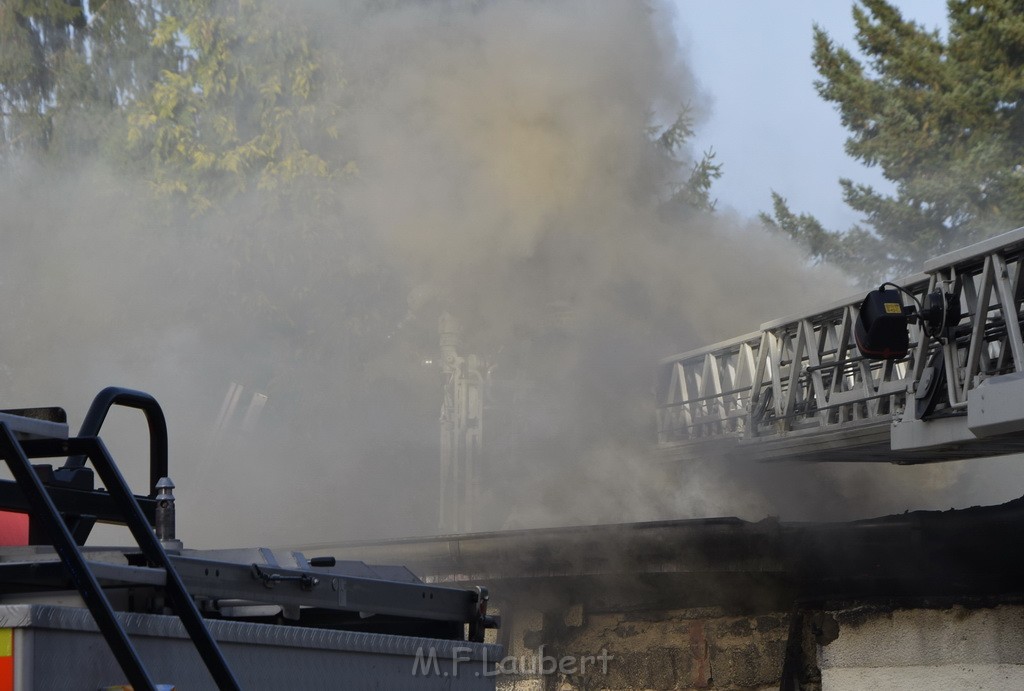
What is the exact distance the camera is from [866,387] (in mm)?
8148

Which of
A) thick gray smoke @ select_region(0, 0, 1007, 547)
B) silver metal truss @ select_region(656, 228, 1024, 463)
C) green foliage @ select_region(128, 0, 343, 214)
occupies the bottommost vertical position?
silver metal truss @ select_region(656, 228, 1024, 463)

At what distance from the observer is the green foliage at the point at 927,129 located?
17859mm

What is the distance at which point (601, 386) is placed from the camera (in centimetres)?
1190

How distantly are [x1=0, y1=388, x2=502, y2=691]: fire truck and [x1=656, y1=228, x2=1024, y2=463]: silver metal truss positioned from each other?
11.3 ft

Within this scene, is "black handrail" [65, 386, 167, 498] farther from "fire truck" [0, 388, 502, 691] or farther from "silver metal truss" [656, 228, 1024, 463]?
"silver metal truss" [656, 228, 1024, 463]

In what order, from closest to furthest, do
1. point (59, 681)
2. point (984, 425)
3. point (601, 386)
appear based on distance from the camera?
point (59, 681) → point (984, 425) → point (601, 386)

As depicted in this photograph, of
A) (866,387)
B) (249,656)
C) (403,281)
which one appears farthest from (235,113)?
(249,656)

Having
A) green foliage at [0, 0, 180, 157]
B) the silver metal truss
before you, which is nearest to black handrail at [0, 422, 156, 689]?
the silver metal truss

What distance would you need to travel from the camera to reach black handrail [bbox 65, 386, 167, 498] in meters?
2.51

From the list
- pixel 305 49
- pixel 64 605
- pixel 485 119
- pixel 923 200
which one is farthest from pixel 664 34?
pixel 64 605

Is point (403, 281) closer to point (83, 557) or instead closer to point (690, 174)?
point (690, 174)

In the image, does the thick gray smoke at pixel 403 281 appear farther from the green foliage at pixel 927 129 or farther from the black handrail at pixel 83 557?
the black handrail at pixel 83 557

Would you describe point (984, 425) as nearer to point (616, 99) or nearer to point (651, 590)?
point (651, 590)

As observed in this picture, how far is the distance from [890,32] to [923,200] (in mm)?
2689
